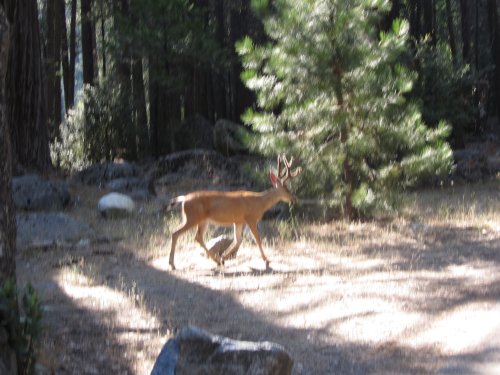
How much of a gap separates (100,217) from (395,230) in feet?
15.7

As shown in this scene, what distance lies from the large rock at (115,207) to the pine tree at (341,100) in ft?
8.78

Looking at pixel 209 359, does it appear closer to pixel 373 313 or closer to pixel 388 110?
pixel 373 313

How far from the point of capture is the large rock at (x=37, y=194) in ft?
41.1

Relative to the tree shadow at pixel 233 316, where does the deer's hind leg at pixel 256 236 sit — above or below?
above

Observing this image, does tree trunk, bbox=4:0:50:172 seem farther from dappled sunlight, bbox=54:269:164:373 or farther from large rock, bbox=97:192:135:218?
dappled sunlight, bbox=54:269:164:373

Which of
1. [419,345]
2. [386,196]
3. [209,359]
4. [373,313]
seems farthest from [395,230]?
[209,359]

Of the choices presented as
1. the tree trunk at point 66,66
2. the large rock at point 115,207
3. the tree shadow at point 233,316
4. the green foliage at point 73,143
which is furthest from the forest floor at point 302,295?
the tree trunk at point 66,66

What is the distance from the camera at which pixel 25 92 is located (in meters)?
15.0

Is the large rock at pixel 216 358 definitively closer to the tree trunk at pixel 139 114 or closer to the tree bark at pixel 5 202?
the tree bark at pixel 5 202

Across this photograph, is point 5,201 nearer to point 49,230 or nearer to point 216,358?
point 216,358

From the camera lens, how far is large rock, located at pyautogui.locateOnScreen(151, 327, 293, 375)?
492cm

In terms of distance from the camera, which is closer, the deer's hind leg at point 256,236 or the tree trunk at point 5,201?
the tree trunk at point 5,201

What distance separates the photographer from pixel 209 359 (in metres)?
5.00

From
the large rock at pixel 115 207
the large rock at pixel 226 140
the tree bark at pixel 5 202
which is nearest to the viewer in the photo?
the tree bark at pixel 5 202
